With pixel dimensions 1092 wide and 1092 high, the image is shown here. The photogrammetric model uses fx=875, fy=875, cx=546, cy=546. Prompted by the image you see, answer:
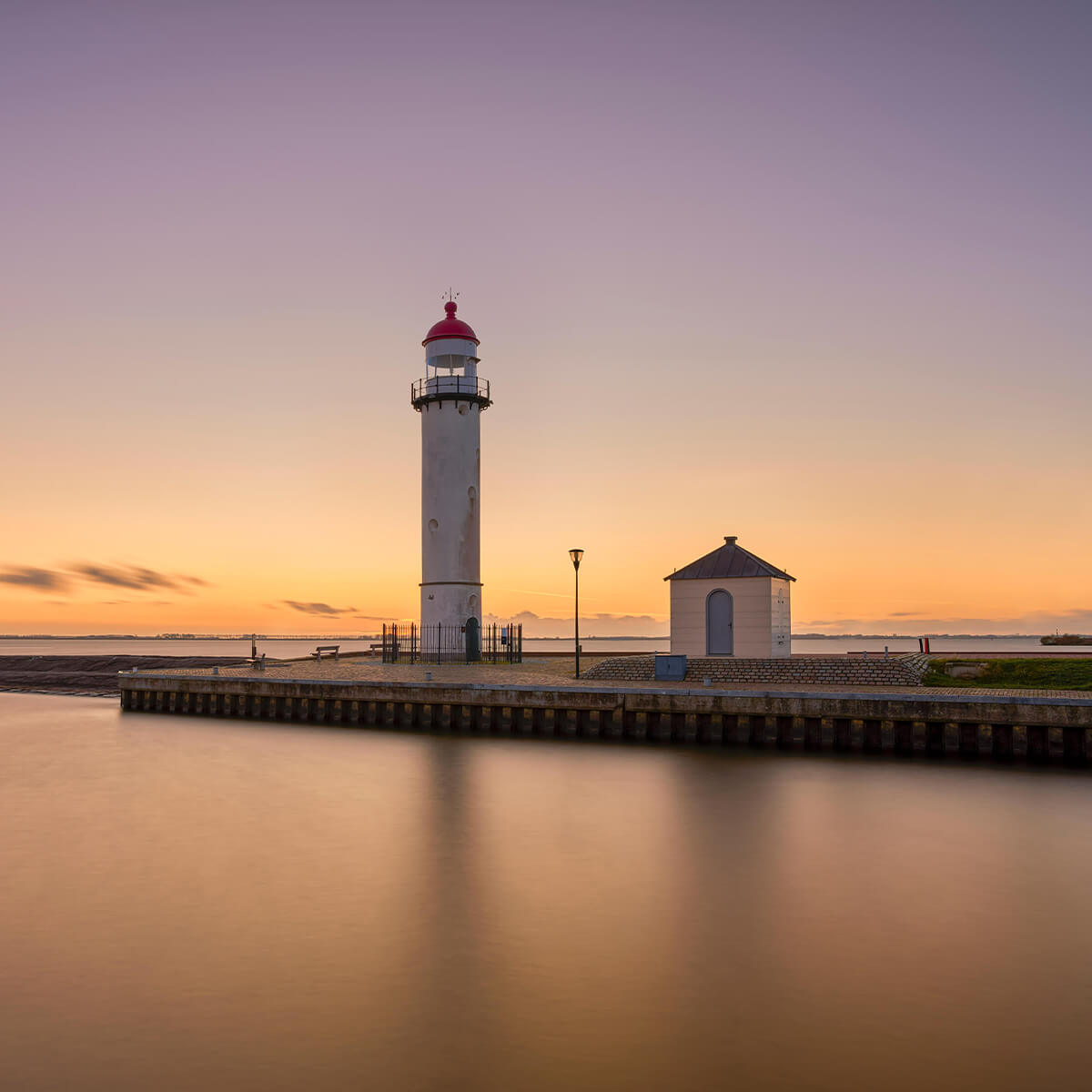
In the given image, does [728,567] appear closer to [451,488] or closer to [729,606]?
[729,606]

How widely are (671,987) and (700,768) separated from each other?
430 inches

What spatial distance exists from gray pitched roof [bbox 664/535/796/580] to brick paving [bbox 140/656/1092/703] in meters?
3.59

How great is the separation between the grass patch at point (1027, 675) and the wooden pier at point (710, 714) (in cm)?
353

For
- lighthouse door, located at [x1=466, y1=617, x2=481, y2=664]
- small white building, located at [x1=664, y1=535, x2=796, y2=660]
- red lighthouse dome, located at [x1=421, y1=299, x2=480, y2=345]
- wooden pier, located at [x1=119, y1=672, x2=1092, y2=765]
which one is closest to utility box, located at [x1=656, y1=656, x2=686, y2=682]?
small white building, located at [x1=664, y1=535, x2=796, y2=660]

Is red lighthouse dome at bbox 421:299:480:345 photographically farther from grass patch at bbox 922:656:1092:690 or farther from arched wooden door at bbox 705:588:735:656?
grass patch at bbox 922:656:1092:690

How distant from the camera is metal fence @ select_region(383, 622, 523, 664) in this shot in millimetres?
33156

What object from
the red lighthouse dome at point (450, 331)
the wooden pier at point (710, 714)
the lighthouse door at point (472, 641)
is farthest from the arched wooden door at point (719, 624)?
the red lighthouse dome at point (450, 331)

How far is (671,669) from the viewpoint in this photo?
86.3 feet

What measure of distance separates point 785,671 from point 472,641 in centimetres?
1266

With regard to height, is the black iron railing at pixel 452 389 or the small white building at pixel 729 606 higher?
the black iron railing at pixel 452 389

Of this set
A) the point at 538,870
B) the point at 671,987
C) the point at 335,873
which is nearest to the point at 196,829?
the point at 335,873

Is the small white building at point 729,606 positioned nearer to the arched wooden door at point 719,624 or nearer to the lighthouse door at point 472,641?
the arched wooden door at point 719,624

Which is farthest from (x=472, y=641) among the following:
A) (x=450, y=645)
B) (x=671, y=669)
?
(x=671, y=669)

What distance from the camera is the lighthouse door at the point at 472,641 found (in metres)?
33.4
